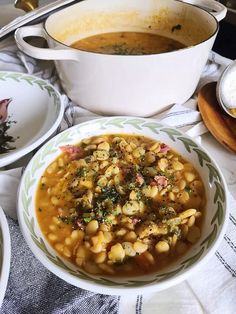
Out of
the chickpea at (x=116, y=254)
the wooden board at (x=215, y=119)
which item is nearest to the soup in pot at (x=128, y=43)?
the wooden board at (x=215, y=119)

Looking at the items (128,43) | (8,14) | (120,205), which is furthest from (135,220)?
(8,14)

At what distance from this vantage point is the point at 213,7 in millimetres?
954

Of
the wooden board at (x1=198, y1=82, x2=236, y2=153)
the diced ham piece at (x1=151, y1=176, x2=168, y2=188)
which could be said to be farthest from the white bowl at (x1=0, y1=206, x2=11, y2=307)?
the wooden board at (x1=198, y1=82, x2=236, y2=153)

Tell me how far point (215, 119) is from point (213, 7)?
0.99 feet

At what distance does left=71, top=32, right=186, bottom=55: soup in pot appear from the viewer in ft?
3.09

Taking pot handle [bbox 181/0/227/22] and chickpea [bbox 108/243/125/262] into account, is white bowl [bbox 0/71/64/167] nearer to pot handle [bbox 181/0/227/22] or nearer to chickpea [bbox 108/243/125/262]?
chickpea [bbox 108/243/125/262]

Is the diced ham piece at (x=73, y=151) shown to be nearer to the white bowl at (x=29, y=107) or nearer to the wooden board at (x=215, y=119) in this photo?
the white bowl at (x=29, y=107)

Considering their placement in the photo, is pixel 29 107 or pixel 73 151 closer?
pixel 73 151

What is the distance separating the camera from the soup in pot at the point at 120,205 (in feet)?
1.80

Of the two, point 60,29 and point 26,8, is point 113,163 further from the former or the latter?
point 26,8

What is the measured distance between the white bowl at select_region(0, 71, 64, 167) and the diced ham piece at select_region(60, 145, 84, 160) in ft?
0.13

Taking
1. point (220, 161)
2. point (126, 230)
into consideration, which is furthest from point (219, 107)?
point (126, 230)

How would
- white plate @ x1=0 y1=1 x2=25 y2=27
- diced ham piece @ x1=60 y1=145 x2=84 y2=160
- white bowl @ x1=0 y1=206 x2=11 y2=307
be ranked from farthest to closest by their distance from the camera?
white plate @ x1=0 y1=1 x2=25 y2=27 → diced ham piece @ x1=60 y1=145 x2=84 y2=160 → white bowl @ x1=0 y1=206 x2=11 y2=307

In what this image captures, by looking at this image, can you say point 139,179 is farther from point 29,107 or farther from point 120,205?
point 29,107
